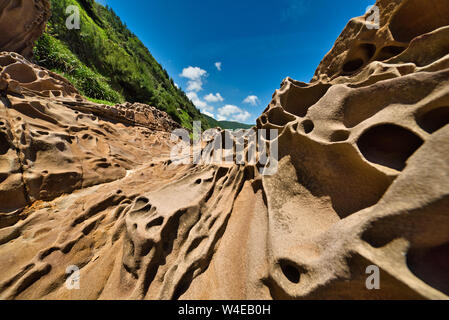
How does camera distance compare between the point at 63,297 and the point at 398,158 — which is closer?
the point at 398,158

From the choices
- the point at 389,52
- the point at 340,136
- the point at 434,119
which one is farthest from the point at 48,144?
the point at 389,52

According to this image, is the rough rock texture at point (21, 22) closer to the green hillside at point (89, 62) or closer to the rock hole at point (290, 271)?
the green hillside at point (89, 62)

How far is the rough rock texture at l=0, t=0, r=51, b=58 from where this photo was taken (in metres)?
6.26

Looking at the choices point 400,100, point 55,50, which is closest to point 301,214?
point 400,100

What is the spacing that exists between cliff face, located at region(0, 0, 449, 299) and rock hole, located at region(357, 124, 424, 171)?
0.01 metres

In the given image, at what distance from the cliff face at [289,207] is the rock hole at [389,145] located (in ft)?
0.05

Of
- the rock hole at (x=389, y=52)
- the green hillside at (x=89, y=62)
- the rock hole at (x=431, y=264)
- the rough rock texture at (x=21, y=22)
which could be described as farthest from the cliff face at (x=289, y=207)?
the green hillside at (x=89, y=62)

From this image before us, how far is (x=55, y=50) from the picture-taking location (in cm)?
1259

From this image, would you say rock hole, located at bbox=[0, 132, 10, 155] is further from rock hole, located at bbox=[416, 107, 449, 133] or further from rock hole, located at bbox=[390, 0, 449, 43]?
rock hole, located at bbox=[390, 0, 449, 43]

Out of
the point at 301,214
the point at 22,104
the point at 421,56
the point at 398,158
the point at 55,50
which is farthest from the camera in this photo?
the point at 55,50

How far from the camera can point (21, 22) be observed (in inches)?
263

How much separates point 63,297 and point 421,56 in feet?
21.4

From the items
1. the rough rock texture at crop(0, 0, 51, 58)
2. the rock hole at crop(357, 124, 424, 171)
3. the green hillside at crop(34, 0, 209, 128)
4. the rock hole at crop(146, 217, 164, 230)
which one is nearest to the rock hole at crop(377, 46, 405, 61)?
the rock hole at crop(357, 124, 424, 171)

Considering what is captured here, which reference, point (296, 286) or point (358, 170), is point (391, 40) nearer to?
point (358, 170)
